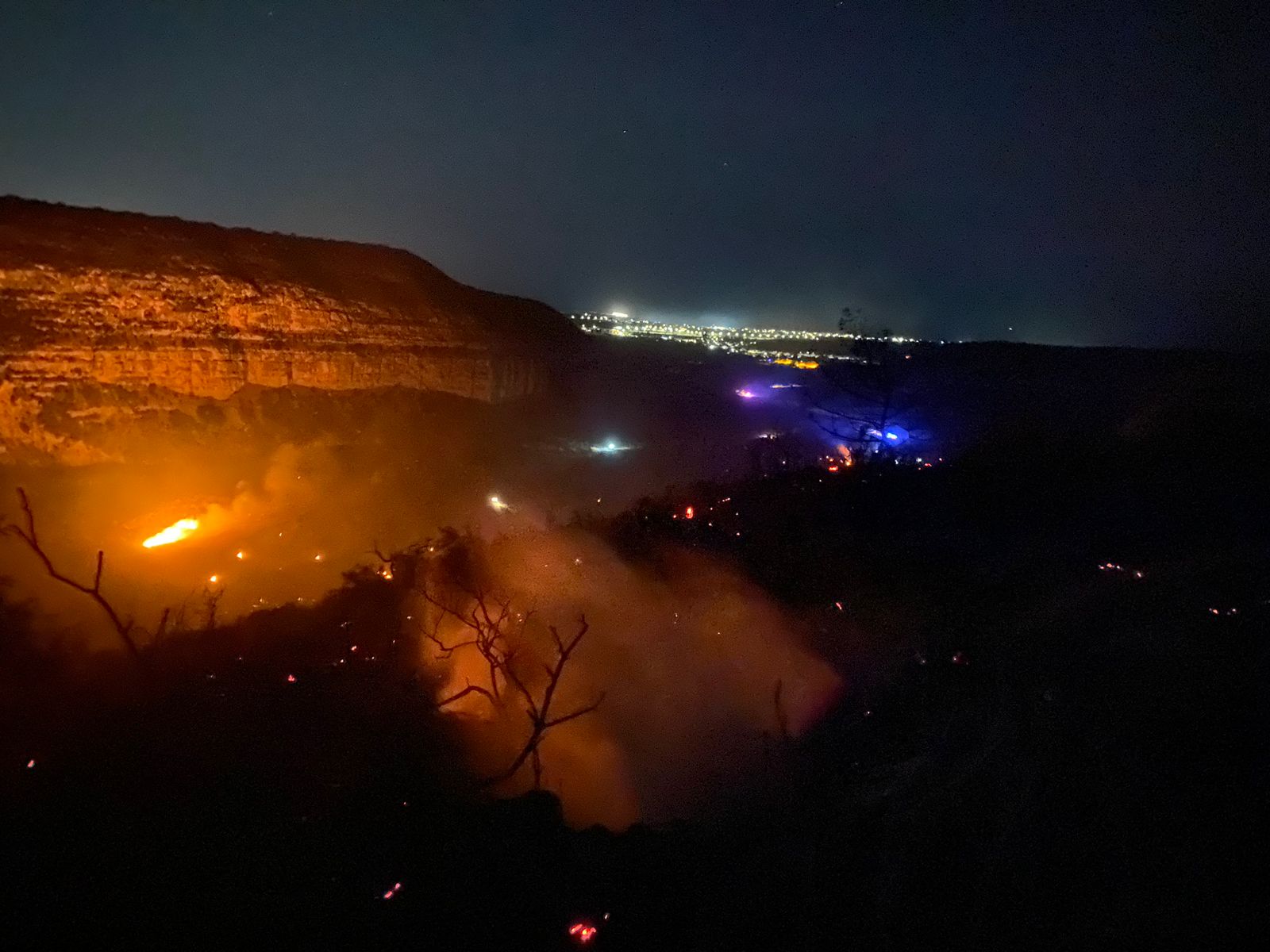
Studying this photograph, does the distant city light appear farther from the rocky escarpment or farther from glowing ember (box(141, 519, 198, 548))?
glowing ember (box(141, 519, 198, 548))

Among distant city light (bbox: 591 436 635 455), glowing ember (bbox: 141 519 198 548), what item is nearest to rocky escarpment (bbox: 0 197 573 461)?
glowing ember (bbox: 141 519 198 548)

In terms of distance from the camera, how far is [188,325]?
21.1 metres

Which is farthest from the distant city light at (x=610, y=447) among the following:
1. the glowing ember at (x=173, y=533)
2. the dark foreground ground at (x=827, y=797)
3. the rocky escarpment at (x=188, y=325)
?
the dark foreground ground at (x=827, y=797)

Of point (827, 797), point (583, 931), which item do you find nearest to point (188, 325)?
point (583, 931)

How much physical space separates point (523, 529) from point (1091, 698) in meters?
14.8

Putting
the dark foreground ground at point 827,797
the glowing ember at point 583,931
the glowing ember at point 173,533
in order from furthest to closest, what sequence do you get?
the glowing ember at point 173,533 < the glowing ember at point 583,931 < the dark foreground ground at point 827,797

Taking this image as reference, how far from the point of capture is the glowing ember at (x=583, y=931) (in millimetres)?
5363

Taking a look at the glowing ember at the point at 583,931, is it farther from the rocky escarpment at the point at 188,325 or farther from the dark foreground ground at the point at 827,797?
the rocky escarpment at the point at 188,325

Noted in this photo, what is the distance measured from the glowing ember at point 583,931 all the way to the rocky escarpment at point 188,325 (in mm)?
19451

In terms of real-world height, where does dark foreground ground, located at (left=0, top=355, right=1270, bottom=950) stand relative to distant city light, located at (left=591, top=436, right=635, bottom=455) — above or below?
above

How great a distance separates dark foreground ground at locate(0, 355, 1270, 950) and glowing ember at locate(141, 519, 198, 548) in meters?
5.77

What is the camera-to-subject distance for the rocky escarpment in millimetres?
18188

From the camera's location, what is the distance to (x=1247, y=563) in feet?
24.3

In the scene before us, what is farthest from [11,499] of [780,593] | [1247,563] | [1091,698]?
[1247,563]
